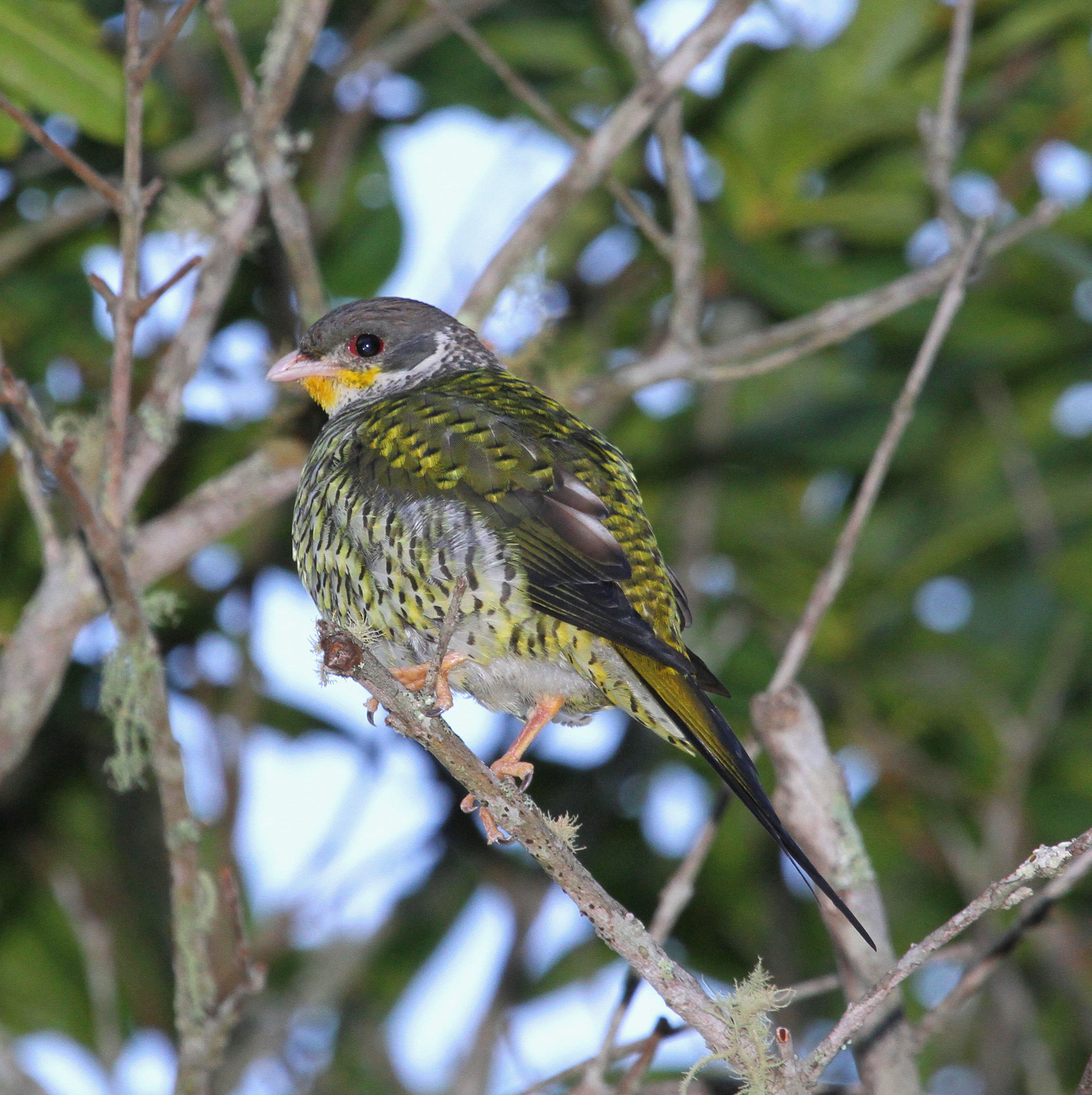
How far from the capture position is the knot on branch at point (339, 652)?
8.22 feet

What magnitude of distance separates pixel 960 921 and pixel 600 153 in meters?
2.48

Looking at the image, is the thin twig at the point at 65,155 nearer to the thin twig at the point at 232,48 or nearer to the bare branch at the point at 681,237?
the thin twig at the point at 232,48

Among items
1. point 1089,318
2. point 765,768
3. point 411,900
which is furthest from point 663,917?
point 1089,318

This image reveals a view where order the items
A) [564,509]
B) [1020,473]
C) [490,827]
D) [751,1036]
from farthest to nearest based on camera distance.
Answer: [1020,473], [564,509], [490,827], [751,1036]

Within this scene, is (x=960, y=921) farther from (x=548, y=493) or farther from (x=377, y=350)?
(x=377, y=350)

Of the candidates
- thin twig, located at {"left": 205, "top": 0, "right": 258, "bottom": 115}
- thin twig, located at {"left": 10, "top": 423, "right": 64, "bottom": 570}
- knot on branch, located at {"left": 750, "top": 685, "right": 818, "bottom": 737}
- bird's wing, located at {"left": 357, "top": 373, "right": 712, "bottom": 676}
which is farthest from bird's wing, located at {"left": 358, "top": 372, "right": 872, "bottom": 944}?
thin twig, located at {"left": 205, "top": 0, "right": 258, "bottom": 115}

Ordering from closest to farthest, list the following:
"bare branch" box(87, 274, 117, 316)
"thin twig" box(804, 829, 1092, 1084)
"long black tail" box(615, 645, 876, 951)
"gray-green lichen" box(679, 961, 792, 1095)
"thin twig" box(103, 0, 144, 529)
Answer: "thin twig" box(804, 829, 1092, 1084) < "gray-green lichen" box(679, 961, 792, 1095) < "long black tail" box(615, 645, 876, 951) < "bare branch" box(87, 274, 117, 316) < "thin twig" box(103, 0, 144, 529)

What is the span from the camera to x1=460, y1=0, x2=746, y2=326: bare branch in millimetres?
3789

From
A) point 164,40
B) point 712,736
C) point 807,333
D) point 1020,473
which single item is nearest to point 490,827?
point 712,736

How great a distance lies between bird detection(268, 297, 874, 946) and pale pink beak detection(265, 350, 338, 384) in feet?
1.27

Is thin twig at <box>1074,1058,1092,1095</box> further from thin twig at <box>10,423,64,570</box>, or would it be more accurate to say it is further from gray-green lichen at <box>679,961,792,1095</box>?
thin twig at <box>10,423,64,570</box>

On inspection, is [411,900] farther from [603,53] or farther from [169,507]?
[603,53]

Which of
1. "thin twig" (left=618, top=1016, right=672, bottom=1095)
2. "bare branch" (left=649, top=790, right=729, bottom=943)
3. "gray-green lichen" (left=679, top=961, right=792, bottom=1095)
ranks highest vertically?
"bare branch" (left=649, top=790, right=729, bottom=943)

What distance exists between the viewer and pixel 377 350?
401 centimetres
